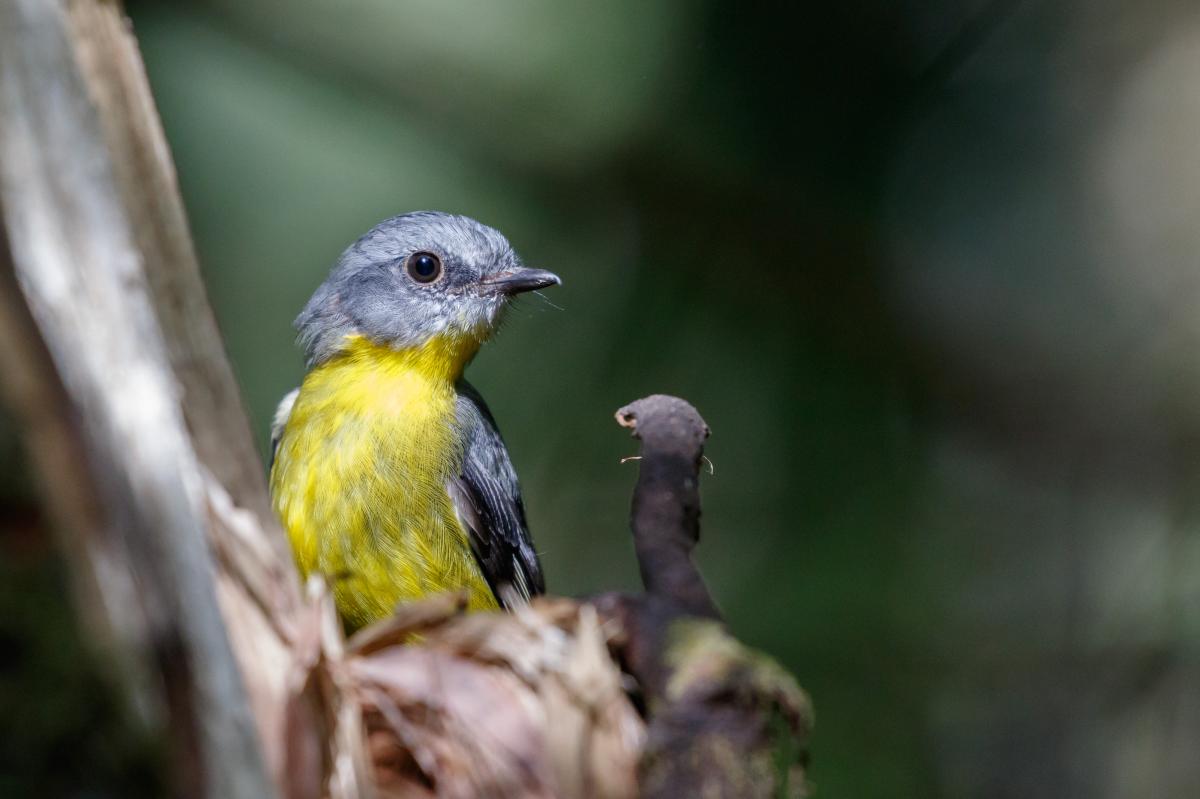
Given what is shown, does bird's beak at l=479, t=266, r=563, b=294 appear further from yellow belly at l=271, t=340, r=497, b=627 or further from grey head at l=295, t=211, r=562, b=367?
yellow belly at l=271, t=340, r=497, b=627

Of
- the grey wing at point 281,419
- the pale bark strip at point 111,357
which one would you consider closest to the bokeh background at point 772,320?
the grey wing at point 281,419

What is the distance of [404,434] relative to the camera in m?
4.12

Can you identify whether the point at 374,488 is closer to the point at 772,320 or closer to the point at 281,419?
the point at 281,419

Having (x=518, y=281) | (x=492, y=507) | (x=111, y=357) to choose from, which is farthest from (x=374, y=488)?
(x=111, y=357)

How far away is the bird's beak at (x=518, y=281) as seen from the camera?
181 inches

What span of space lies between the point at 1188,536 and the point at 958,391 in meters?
1.18

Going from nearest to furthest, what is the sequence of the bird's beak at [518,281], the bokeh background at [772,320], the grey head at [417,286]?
the grey head at [417,286] → the bird's beak at [518,281] → the bokeh background at [772,320]

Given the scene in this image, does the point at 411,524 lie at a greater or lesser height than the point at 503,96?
lesser

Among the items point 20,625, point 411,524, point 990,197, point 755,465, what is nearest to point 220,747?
point 20,625

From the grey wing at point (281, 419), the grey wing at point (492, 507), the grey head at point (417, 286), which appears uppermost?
the grey head at point (417, 286)

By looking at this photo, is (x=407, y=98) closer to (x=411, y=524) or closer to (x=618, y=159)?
(x=618, y=159)

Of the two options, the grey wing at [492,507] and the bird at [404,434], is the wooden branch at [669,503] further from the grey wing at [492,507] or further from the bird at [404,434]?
the grey wing at [492,507]

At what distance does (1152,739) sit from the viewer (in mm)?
5777

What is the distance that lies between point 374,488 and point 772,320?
236 cm
